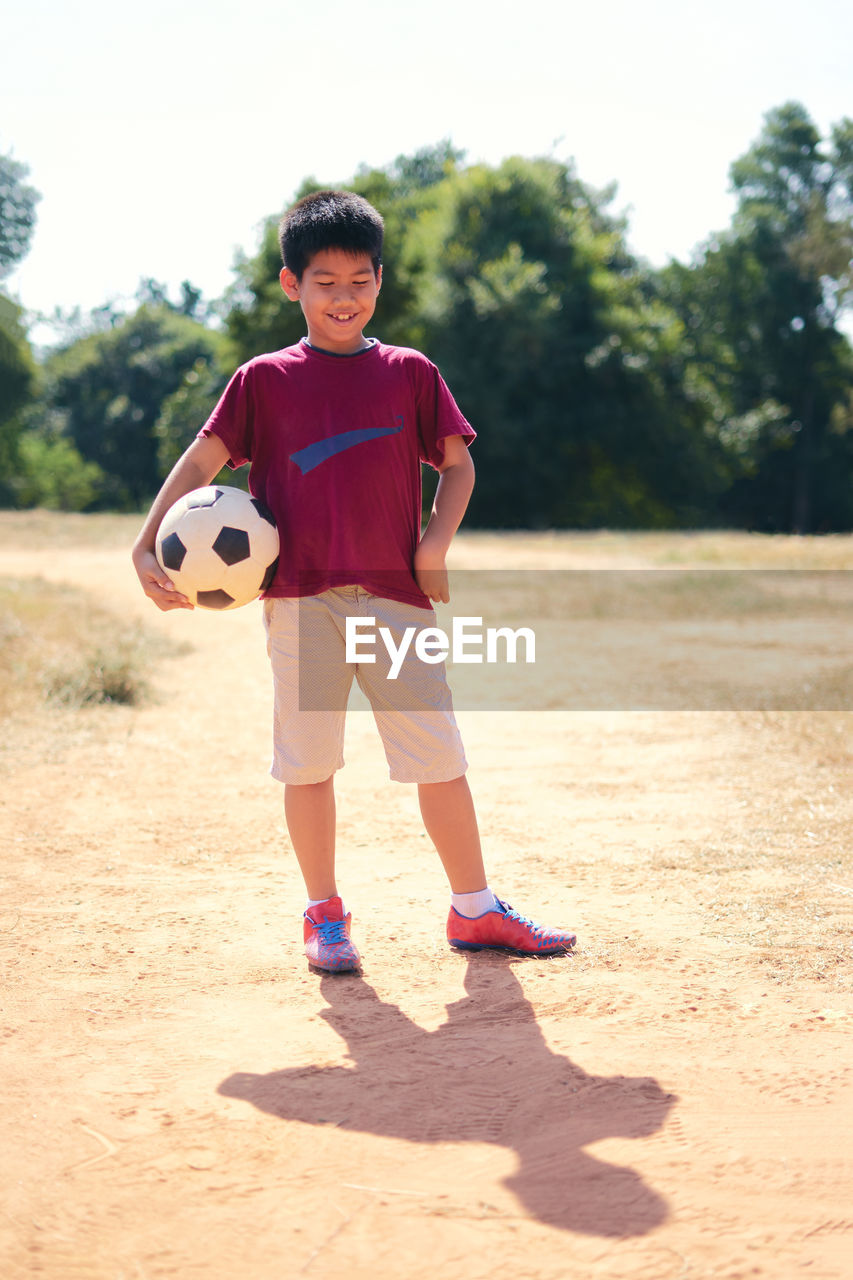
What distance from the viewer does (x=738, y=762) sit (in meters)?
5.14

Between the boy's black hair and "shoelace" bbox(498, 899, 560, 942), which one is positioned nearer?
the boy's black hair

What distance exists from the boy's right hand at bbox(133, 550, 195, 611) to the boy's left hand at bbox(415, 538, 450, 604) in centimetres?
55

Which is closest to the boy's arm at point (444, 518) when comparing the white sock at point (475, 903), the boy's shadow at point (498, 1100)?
the white sock at point (475, 903)

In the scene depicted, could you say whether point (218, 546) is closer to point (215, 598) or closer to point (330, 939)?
point (215, 598)

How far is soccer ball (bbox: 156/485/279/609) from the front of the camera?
2.81 m

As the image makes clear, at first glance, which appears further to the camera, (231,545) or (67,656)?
(67,656)

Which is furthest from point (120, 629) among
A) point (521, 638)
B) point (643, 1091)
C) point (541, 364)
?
point (541, 364)

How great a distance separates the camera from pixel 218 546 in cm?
Answer: 280

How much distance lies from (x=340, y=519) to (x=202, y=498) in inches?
13.3

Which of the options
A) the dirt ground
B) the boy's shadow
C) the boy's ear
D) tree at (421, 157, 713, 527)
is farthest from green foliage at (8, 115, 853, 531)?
the boy's shadow

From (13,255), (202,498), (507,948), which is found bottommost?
(507,948)

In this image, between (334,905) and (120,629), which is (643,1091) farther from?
(120,629)

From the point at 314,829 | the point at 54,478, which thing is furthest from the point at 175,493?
the point at 54,478

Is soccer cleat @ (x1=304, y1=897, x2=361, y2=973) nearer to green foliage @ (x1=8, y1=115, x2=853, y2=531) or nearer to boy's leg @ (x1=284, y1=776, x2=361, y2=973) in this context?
boy's leg @ (x1=284, y1=776, x2=361, y2=973)
